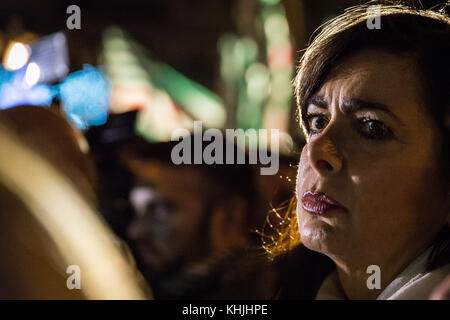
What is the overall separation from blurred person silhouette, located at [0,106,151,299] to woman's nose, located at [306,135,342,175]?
708 mm

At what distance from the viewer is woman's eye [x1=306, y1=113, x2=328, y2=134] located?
1.62 meters

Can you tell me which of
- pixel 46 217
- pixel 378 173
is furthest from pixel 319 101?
pixel 46 217

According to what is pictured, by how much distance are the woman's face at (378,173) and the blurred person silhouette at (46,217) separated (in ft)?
2.15

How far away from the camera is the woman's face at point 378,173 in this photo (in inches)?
55.0

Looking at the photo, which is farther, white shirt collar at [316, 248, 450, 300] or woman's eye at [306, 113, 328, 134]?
woman's eye at [306, 113, 328, 134]

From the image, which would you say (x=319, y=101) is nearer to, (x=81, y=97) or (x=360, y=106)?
(x=360, y=106)

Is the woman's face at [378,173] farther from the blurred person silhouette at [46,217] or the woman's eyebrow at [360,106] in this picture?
the blurred person silhouette at [46,217]

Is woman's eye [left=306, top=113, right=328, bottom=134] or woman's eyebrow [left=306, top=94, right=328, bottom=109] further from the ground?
woman's eyebrow [left=306, top=94, right=328, bottom=109]

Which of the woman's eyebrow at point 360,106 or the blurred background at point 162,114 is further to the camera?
the blurred background at point 162,114

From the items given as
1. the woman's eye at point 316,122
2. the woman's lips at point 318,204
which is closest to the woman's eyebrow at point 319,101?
the woman's eye at point 316,122

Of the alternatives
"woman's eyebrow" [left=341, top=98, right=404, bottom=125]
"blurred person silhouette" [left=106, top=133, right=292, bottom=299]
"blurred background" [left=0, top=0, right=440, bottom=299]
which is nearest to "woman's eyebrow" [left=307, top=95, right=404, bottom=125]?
"woman's eyebrow" [left=341, top=98, right=404, bottom=125]

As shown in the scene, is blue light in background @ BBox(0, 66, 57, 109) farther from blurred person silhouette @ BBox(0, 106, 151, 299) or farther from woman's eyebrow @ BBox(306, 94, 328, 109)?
woman's eyebrow @ BBox(306, 94, 328, 109)

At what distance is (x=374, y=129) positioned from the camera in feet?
4.70
